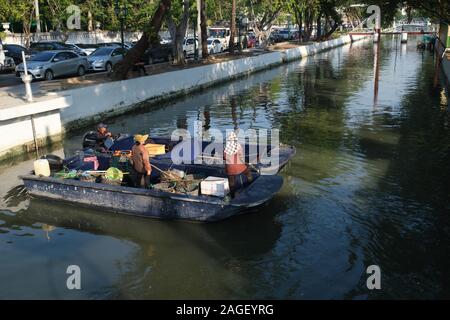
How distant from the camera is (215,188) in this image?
1101 centimetres

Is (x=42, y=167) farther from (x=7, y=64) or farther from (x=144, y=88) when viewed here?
(x=7, y=64)

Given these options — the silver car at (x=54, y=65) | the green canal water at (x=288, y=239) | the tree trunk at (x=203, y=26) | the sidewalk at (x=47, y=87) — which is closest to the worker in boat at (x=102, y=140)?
the green canal water at (x=288, y=239)

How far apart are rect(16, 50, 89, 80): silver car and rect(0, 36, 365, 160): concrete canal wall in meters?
5.57

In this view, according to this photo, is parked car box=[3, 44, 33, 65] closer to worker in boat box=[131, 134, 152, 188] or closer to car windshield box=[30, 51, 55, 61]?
car windshield box=[30, 51, 55, 61]

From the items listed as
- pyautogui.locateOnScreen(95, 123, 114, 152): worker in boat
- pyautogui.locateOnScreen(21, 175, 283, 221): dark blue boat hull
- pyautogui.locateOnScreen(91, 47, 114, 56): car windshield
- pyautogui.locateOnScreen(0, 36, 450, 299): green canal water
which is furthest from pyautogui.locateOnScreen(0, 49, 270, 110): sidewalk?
pyautogui.locateOnScreen(21, 175, 283, 221): dark blue boat hull

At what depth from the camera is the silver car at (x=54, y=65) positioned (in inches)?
1019

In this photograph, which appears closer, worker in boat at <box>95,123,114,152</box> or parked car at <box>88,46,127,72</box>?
worker in boat at <box>95,123,114,152</box>

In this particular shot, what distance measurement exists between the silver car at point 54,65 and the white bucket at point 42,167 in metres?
15.3

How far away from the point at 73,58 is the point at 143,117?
8279 millimetres

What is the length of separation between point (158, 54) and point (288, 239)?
96.5 feet

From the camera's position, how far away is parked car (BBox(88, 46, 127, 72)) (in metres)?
30.5

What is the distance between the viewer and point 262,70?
1657 inches

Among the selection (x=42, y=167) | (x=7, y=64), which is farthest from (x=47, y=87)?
(x=42, y=167)
